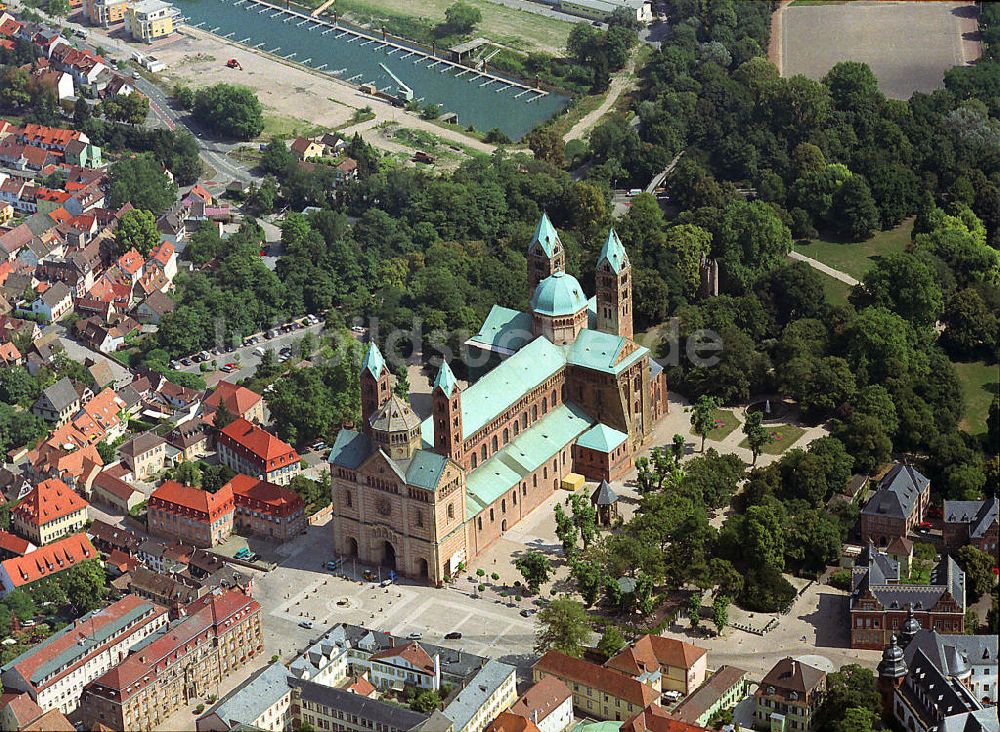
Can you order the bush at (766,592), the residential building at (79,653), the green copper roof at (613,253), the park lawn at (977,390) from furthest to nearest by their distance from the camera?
the park lawn at (977,390) → the green copper roof at (613,253) → the bush at (766,592) → the residential building at (79,653)

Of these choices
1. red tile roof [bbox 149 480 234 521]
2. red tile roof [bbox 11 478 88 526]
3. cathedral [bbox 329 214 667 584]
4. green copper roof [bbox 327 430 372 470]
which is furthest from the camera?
red tile roof [bbox 11 478 88 526]

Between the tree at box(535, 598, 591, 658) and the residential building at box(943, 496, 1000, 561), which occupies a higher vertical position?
the tree at box(535, 598, 591, 658)

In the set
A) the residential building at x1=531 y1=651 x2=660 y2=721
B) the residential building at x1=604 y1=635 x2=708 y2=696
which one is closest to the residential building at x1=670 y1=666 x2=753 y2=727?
the residential building at x1=604 y1=635 x2=708 y2=696

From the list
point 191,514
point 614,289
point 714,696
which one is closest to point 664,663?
point 714,696

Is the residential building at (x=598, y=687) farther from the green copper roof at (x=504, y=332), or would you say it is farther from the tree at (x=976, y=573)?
the green copper roof at (x=504, y=332)

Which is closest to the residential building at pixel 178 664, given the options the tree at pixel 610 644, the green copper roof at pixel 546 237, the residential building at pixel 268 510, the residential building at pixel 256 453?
the residential building at pixel 268 510

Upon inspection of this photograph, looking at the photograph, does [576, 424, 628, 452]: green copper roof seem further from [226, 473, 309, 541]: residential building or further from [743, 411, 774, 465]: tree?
[226, 473, 309, 541]: residential building

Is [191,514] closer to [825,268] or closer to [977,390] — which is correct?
[977,390]
